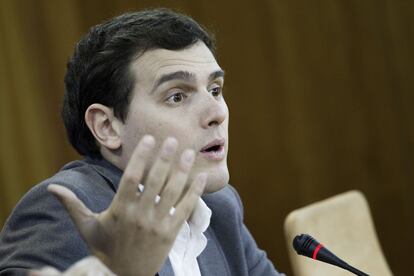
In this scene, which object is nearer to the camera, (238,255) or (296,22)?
(238,255)

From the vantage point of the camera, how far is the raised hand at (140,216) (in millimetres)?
1228

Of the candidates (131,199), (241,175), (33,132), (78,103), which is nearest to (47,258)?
(131,199)

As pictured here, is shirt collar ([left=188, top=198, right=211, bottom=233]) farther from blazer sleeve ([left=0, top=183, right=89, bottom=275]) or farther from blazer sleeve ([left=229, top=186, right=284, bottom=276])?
blazer sleeve ([left=0, top=183, right=89, bottom=275])

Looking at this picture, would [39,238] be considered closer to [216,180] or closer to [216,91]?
[216,180]

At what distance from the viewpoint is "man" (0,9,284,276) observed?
1596 millimetres

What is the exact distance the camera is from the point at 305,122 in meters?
4.07

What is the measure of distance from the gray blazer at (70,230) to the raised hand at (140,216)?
30cm

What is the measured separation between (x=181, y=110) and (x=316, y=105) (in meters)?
2.40

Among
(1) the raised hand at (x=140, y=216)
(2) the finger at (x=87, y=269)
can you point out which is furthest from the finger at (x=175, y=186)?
(2) the finger at (x=87, y=269)

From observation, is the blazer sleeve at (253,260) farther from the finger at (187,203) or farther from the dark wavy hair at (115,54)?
the finger at (187,203)

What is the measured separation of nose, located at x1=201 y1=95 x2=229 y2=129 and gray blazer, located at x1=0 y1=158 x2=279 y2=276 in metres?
0.27

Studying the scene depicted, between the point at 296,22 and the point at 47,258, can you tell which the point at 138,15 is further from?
the point at 296,22

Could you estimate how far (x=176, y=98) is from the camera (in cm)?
179

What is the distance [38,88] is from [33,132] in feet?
0.68
